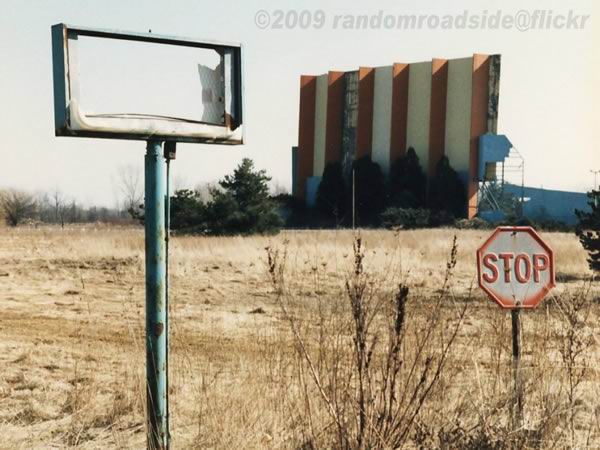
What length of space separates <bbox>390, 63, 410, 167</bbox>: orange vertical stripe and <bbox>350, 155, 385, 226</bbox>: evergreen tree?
5.91 ft

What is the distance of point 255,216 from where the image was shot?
26500mm

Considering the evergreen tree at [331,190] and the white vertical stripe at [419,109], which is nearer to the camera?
the evergreen tree at [331,190]

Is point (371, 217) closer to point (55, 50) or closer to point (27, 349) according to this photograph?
point (27, 349)

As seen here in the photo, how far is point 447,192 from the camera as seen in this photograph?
3950cm

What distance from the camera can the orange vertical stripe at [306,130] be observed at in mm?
46219

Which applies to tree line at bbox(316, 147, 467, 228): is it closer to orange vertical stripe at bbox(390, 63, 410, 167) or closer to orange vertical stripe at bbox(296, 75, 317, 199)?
orange vertical stripe at bbox(390, 63, 410, 167)

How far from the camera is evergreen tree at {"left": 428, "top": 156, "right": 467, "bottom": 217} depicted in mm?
39500

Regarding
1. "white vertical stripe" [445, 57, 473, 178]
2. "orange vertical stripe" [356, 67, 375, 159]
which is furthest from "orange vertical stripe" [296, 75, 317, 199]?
"white vertical stripe" [445, 57, 473, 178]

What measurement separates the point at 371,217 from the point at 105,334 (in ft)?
112

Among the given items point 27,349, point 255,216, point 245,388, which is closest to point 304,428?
point 245,388

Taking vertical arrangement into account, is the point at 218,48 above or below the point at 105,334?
above

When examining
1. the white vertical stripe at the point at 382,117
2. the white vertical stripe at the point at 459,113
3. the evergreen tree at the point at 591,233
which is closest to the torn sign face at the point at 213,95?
the evergreen tree at the point at 591,233

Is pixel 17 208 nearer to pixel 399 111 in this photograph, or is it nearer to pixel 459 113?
pixel 399 111

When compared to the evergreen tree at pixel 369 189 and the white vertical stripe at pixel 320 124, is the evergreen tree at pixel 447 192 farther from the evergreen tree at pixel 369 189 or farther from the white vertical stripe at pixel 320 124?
the white vertical stripe at pixel 320 124
